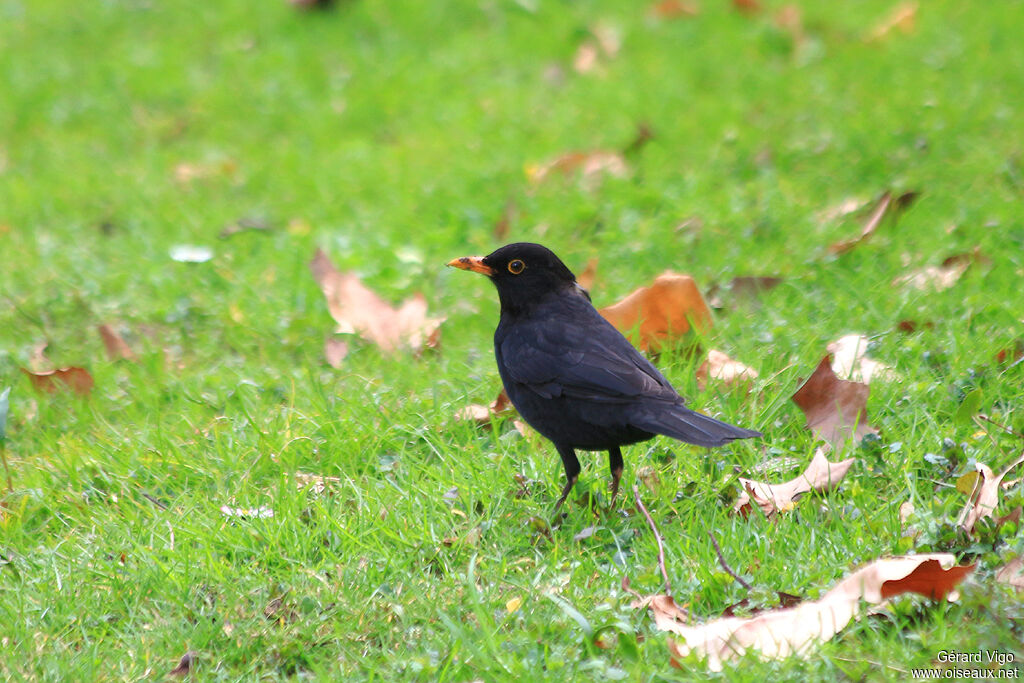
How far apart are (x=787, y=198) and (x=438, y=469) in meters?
2.90

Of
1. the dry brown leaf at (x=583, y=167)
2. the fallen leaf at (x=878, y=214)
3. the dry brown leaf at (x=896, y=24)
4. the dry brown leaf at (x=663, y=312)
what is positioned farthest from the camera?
the dry brown leaf at (x=896, y=24)

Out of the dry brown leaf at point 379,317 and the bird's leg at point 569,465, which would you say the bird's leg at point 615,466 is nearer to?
the bird's leg at point 569,465

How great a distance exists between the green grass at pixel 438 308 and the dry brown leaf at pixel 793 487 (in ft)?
0.25

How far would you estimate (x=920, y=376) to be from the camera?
4.10m

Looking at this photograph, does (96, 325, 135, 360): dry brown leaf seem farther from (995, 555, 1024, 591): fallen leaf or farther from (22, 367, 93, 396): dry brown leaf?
(995, 555, 1024, 591): fallen leaf

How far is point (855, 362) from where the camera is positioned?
4121mm

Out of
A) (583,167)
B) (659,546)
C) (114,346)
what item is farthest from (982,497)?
(583,167)

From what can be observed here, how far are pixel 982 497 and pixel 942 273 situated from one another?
182cm

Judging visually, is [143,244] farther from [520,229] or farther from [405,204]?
[520,229]

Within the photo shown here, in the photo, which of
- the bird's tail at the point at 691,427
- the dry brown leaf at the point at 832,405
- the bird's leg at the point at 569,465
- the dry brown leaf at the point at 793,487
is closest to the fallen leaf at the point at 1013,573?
the dry brown leaf at the point at 793,487

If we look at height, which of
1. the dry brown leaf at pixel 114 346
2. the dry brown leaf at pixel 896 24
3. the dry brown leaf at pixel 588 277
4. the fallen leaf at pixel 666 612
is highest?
the dry brown leaf at pixel 896 24

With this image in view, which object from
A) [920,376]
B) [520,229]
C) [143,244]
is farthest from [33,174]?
[920,376]

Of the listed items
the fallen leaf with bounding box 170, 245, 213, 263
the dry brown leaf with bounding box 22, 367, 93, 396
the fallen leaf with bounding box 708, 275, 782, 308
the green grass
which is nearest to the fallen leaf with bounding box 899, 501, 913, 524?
the green grass

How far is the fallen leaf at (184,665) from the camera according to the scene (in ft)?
9.74
